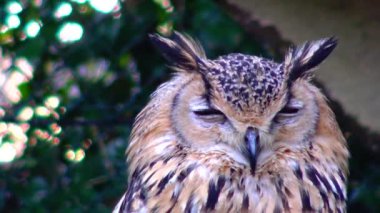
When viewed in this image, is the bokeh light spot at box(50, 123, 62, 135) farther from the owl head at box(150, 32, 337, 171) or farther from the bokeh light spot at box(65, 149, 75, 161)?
the owl head at box(150, 32, 337, 171)

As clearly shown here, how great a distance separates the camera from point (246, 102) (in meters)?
3.36

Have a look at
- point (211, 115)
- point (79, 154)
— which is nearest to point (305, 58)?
point (211, 115)

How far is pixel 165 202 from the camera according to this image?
11.2 ft

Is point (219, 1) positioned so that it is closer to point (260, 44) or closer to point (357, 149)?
point (260, 44)

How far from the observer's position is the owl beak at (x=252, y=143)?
10.9 ft

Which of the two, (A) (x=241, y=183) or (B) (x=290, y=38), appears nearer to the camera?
(A) (x=241, y=183)

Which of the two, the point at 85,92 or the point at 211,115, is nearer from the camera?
the point at 211,115

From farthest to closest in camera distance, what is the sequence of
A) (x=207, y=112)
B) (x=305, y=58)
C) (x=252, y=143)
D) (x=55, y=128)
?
(x=55, y=128)
(x=305, y=58)
(x=207, y=112)
(x=252, y=143)

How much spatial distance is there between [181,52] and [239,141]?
0.31m

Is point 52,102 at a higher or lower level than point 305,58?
lower

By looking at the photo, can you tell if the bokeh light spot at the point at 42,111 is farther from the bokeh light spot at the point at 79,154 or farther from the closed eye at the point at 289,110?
the closed eye at the point at 289,110

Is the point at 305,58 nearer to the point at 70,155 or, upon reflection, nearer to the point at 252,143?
the point at 252,143

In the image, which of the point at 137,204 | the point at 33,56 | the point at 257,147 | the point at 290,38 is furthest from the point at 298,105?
the point at 33,56

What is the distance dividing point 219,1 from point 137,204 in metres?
1.42
